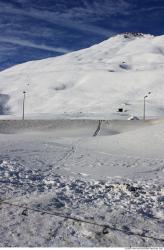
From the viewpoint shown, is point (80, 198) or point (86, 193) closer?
point (80, 198)

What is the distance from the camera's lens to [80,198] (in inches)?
509

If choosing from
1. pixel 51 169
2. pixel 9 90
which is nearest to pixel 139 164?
pixel 51 169

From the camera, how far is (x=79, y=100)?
6344 inches

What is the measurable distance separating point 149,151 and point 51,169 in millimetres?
10903

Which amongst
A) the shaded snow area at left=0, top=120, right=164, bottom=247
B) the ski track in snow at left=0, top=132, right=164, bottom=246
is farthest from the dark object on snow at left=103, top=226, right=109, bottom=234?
the ski track in snow at left=0, top=132, right=164, bottom=246

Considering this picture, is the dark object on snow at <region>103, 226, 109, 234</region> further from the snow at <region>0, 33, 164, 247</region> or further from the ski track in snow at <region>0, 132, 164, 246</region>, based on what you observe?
the ski track in snow at <region>0, 132, 164, 246</region>

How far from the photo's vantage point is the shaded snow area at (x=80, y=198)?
935 centimetres

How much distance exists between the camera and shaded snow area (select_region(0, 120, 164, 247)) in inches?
368

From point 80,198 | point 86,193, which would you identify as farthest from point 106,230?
point 86,193

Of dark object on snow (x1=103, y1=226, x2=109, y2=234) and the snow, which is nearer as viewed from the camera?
the snow

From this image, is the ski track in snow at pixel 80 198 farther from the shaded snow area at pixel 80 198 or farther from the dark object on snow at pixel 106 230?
the dark object on snow at pixel 106 230

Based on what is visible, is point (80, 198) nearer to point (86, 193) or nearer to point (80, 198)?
point (80, 198)

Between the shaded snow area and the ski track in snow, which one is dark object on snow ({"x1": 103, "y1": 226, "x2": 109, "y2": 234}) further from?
the ski track in snow

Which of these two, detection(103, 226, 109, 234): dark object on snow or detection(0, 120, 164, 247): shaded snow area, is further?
detection(103, 226, 109, 234): dark object on snow
